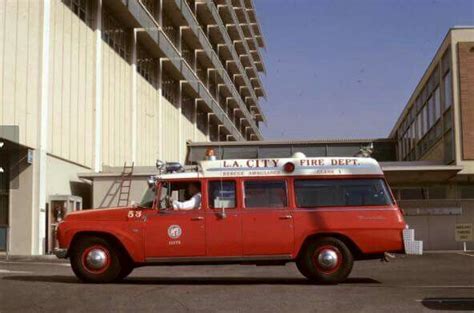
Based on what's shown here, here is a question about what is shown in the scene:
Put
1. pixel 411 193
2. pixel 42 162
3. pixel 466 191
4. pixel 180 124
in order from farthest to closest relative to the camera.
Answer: pixel 180 124 < pixel 411 193 < pixel 466 191 < pixel 42 162

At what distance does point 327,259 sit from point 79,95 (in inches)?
757

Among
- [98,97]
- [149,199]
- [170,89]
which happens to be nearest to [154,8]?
[170,89]

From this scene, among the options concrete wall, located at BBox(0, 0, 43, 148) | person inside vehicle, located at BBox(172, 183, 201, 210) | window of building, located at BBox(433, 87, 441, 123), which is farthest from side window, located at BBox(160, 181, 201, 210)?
window of building, located at BBox(433, 87, 441, 123)

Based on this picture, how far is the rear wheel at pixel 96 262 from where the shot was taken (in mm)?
12422

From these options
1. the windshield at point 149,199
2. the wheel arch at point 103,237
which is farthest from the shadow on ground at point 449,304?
the wheel arch at point 103,237

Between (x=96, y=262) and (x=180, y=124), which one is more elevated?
(x=180, y=124)

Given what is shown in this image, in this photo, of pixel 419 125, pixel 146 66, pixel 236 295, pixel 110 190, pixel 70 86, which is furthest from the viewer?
pixel 146 66

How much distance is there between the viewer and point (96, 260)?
40.8 ft

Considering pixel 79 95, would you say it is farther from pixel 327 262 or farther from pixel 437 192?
pixel 327 262

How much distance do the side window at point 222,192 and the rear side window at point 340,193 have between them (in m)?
1.17

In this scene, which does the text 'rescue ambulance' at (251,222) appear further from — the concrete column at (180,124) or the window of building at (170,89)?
the concrete column at (180,124)

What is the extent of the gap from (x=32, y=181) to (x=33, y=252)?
250cm

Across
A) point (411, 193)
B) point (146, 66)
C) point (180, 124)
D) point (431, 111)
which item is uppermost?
point (146, 66)

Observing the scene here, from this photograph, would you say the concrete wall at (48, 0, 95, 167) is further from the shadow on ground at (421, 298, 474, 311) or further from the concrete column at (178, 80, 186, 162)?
the shadow on ground at (421, 298, 474, 311)
